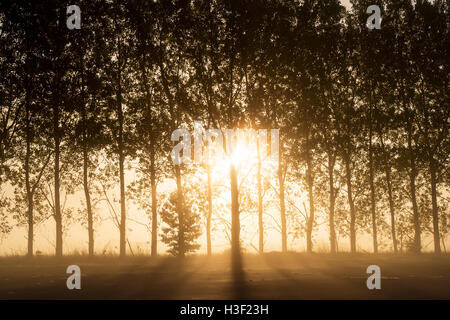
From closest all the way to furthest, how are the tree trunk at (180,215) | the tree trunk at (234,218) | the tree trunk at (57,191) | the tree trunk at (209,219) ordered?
the tree trunk at (234,218) → the tree trunk at (57,191) → the tree trunk at (180,215) → the tree trunk at (209,219)

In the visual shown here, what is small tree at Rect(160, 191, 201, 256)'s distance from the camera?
52569 millimetres

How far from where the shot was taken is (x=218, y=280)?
27.3m

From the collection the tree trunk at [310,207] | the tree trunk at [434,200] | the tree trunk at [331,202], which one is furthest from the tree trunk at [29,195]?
the tree trunk at [434,200]

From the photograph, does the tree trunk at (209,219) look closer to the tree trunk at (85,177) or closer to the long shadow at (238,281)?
the tree trunk at (85,177)

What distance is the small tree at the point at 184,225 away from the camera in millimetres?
52569

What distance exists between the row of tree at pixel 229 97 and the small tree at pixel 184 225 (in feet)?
2.72

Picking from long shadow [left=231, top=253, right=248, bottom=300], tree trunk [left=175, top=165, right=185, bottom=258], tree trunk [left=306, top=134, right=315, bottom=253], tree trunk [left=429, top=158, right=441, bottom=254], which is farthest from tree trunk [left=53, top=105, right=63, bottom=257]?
tree trunk [left=429, top=158, right=441, bottom=254]

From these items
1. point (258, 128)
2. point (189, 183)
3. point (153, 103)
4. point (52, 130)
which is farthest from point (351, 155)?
point (52, 130)

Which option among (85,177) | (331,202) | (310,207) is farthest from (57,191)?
(331,202)

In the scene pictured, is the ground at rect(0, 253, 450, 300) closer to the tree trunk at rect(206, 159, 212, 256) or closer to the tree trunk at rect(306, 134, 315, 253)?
the tree trunk at rect(206, 159, 212, 256)

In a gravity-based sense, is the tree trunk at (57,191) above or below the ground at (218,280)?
above

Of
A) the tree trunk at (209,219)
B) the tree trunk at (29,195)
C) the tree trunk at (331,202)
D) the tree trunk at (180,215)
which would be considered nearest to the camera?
the tree trunk at (180,215)

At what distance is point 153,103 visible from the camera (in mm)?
48438

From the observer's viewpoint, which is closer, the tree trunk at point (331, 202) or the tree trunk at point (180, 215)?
the tree trunk at point (180, 215)
